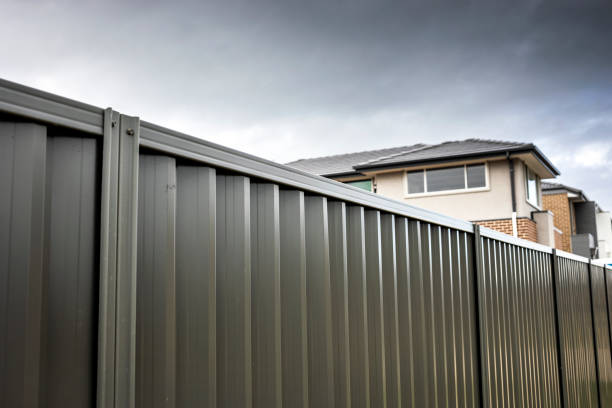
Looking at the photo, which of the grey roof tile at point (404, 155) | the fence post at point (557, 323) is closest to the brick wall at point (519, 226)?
the grey roof tile at point (404, 155)

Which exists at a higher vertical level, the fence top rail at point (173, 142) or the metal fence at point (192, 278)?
the fence top rail at point (173, 142)

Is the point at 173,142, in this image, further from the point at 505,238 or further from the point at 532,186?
the point at 532,186

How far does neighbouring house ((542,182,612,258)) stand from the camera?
28.7 metres

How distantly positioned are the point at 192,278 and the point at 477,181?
20898 millimetres

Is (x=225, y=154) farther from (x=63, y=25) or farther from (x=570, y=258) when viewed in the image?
(x=63, y=25)

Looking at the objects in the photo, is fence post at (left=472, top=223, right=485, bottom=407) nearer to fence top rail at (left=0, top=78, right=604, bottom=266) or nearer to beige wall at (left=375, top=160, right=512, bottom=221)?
fence top rail at (left=0, top=78, right=604, bottom=266)

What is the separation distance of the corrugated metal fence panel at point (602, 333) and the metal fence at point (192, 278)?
19.1 feet

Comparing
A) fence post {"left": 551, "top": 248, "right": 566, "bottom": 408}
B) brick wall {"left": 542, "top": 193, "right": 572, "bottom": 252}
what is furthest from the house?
fence post {"left": 551, "top": 248, "right": 566, "bottom": 408}

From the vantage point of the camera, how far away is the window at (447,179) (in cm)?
2066

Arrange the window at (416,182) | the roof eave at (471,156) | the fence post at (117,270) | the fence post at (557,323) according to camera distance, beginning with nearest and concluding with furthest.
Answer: the fence post at (117,270), the fence post at (557,323), the roof eave at (471,156), the window at (416,182)

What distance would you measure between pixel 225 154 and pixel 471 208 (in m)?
20.3

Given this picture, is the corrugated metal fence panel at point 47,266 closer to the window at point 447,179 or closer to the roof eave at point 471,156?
the roof eave at point 471,156

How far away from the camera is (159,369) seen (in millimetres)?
1227

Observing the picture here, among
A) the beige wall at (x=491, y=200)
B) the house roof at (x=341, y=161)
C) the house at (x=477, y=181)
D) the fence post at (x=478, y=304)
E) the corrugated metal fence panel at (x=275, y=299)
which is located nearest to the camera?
the corrugated metal fence panel at (x=275, y=299)
